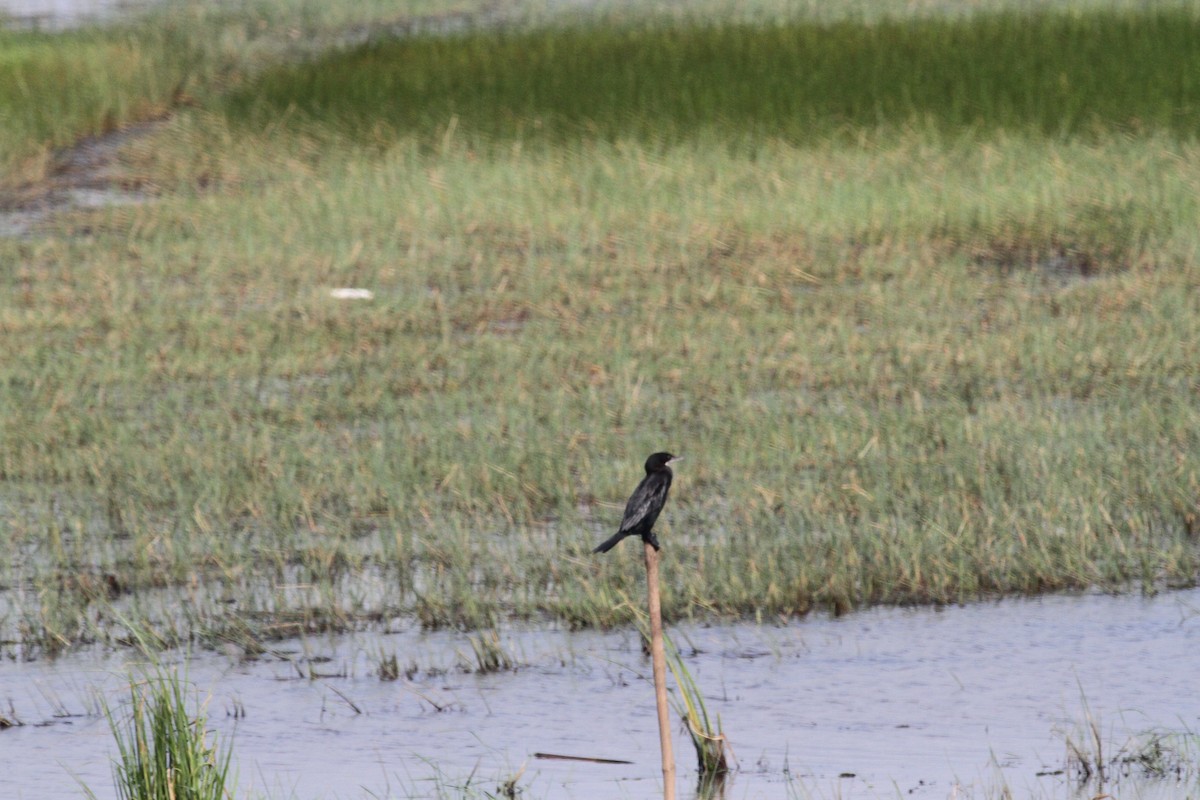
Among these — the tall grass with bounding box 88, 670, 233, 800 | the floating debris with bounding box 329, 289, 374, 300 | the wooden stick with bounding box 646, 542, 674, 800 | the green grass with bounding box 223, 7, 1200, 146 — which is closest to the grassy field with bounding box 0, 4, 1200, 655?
the green grass with bounding box 223, 7, 1200, 146

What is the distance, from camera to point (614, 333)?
12023mm

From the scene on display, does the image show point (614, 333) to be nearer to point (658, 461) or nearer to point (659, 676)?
point (658, 461)

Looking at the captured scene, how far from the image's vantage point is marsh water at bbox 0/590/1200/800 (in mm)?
5609

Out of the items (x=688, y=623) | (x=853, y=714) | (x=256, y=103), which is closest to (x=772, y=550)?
(x=688, y=623)

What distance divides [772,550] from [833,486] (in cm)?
88

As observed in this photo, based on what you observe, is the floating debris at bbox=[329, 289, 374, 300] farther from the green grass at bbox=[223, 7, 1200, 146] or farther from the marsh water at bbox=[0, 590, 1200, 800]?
the marsh water at bbox=[0, 590, 1200, 800]

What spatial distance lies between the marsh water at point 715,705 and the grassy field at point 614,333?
236 millimetres

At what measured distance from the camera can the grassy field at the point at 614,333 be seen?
760cm

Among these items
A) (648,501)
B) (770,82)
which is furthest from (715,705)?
(770,82)

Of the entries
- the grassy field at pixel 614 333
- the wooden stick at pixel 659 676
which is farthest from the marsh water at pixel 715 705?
the wooden stick at pixel 659 676

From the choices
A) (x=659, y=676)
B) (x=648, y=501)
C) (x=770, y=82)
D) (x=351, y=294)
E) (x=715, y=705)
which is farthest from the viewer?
(x=770, y=82)

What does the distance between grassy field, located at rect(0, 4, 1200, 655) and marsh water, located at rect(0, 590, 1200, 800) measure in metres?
0.24

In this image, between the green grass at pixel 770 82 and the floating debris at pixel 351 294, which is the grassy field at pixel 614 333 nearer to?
the green grass at pixel 770 82

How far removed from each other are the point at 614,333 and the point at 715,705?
592 centimetres
